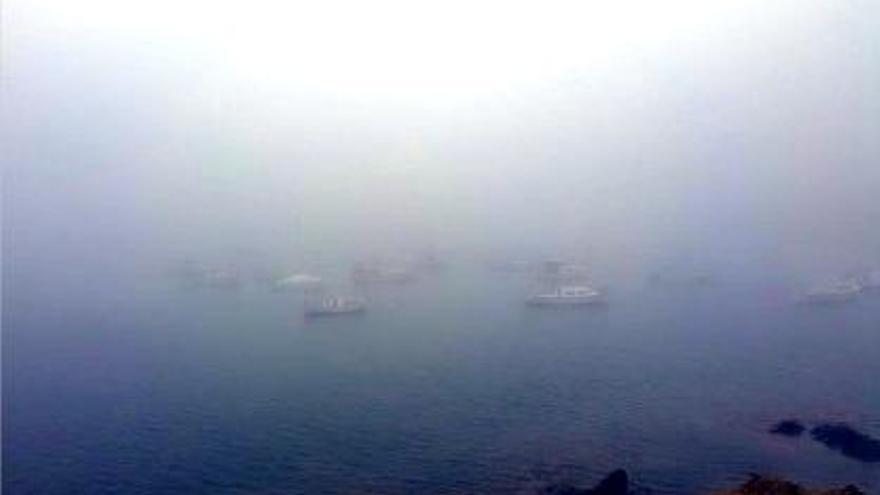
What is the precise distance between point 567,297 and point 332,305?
1540 mm

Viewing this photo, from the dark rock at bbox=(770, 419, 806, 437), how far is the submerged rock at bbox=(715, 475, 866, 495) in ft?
2.17

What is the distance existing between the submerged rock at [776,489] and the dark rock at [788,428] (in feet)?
2.17

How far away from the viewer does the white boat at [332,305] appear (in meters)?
6.35

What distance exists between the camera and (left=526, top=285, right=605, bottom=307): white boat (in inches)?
254

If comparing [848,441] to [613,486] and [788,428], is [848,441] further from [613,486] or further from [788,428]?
[613,486]

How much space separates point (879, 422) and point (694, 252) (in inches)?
68.9

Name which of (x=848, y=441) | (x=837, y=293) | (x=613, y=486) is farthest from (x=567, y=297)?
(x=613, y=486)

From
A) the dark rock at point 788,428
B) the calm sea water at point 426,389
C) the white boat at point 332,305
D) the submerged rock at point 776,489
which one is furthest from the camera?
the white boat at point 332,305

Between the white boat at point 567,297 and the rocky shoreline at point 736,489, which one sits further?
the white boat at point 567,297

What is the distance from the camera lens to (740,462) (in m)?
4.71

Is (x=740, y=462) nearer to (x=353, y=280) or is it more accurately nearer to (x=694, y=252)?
(x=694, y=252)

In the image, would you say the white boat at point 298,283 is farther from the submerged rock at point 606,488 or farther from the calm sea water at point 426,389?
the submerged rock at point 606,488

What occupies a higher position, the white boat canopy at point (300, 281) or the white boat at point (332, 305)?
the white boat canopy at point (300, 281)

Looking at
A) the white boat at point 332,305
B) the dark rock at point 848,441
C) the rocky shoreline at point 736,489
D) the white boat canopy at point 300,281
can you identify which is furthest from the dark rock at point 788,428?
the white boat canopy at point 300,281
